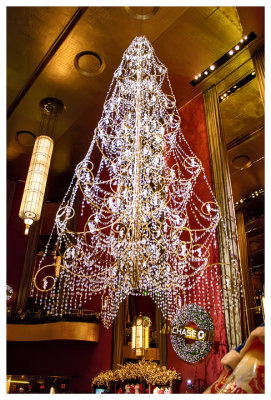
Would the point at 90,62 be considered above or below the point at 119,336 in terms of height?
above

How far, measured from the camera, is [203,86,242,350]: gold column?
4599 millimetres

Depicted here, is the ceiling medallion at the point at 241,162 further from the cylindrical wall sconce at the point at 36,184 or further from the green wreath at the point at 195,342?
the cylindrical wall sconce at the point at 36,184

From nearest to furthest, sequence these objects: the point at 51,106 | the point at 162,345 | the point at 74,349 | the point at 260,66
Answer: the point at 260,66, the point at 162,345, the point at 51,106, the point at 74,349

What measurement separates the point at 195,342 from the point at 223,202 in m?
2.43

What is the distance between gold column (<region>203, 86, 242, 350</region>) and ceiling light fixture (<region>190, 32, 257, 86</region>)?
37 centimetres

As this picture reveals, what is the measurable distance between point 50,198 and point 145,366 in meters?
8.21

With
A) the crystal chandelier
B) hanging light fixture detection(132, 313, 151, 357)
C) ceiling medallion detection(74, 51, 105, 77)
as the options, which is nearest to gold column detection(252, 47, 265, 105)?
the crystal chandelier

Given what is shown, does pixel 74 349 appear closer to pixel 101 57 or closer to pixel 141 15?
pixel 101 57

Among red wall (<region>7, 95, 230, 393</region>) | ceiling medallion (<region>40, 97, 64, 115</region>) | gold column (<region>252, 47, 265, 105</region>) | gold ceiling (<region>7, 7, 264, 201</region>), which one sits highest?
gold ceiling (<region>7, 7, 264, 201</region>)

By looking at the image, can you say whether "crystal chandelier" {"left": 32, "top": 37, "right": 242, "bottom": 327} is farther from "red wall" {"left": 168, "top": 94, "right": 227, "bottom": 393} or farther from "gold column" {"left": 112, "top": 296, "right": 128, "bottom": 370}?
"gold column" {"left": 112, "top": 296, "right": 128, "bottom": 370}

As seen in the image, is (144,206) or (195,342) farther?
(144,206)

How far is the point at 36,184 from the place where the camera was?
4859 millimetres

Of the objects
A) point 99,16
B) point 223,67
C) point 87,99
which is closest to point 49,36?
point 99,16

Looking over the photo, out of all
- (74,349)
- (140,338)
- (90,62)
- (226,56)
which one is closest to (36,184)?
(90,62)
